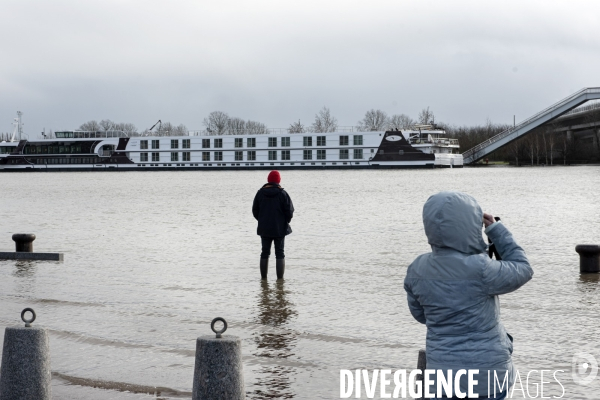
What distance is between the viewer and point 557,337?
879 cm

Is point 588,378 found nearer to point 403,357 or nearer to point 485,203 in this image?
point 403,357

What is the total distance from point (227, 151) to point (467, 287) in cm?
11834

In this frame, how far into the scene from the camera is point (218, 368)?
5.41 m

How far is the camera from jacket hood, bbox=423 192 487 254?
380cm

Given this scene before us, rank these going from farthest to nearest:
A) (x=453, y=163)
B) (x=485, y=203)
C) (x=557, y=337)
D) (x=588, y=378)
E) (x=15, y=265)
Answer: (x=453, y=163) → (x=485, y=203) → (x=15, y=265) → (x=557, y=337) → (x=588, y=378)

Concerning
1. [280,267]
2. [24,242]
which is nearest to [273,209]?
[280,267]

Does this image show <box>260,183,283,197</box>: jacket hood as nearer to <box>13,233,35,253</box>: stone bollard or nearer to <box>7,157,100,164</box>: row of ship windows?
<box>13,233,35,253</box>: stone bollard

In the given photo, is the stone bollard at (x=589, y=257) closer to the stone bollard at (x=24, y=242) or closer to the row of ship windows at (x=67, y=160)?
the stone bollard at (x=24, y=242)

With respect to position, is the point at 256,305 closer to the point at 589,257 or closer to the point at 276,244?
the point at 276,244

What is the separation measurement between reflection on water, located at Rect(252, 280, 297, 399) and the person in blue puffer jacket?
2890mm

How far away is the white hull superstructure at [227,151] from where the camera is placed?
111 m

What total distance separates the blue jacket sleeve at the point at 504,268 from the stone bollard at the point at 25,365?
11.4ft

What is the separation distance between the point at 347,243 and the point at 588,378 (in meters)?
12.6

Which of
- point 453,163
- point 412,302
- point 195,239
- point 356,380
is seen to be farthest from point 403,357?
point 453,163
